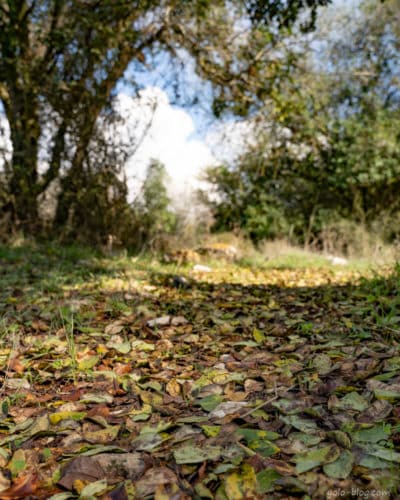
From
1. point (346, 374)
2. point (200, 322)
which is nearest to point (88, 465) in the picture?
point (346, 374)

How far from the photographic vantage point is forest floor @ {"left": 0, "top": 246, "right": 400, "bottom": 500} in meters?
1.23

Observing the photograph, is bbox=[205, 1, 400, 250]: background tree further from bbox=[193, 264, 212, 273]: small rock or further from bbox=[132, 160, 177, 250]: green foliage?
bbox=[193, 264, 212, 273]: small rock

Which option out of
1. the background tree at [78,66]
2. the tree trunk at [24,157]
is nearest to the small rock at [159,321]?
the background tree at [78,66]

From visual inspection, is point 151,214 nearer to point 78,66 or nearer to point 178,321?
point 78,66

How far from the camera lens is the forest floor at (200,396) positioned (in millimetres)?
1233

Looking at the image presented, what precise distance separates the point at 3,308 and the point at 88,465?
207 cm

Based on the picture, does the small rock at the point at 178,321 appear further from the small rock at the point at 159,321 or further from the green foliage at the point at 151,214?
the green foliage at the point at 151,214

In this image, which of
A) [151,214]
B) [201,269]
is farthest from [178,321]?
[151,214]

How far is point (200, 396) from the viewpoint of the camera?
1760 millimetres

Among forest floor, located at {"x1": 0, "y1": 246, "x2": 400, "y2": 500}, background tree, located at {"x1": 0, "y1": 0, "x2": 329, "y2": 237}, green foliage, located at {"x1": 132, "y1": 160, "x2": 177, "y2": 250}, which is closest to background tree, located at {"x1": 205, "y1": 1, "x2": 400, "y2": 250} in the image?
background tree, located at {"x1": 0, "y1": 0, "x2": 329, "y2": 237}

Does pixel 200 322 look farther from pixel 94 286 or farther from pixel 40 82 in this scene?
pixel 40 82

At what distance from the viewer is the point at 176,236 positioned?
762cm

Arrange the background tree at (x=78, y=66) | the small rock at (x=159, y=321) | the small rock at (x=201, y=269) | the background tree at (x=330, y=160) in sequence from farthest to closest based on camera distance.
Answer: the background tree at (x=330, y=160)
the background tree at (x=78, y=66)
the small rock at (x=201, y=269)
the small rock at (x=159, y=321)

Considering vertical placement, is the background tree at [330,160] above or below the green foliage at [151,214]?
above
